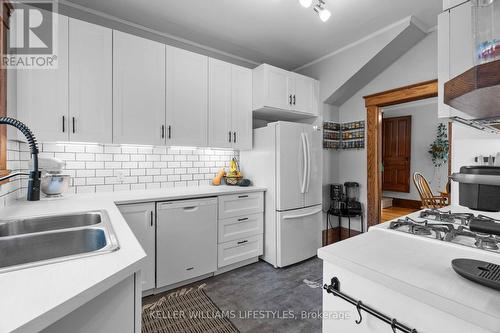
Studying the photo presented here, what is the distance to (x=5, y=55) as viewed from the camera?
174cm

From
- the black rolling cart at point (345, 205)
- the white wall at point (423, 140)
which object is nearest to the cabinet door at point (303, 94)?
the black rolling cart at point (345, 205)

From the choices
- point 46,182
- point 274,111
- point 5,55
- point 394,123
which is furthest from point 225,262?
point 394,123

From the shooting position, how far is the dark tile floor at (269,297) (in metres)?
1.83

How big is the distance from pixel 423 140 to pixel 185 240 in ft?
20.1

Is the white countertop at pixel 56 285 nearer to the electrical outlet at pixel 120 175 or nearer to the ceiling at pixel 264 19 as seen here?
the electrical outlet at pixel 120 175

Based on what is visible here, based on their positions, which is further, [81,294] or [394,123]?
[394,123]

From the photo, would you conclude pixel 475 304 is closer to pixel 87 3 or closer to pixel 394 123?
pixel 87 3

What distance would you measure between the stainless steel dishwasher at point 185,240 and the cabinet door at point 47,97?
1.05 metres

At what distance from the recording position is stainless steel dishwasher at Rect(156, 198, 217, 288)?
2215mm

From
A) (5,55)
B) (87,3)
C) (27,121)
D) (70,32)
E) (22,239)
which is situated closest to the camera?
(22,239)

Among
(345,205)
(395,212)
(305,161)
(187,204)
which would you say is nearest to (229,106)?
(305,161)

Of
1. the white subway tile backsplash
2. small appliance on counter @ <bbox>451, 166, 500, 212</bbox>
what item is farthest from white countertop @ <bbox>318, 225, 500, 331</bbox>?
the white subway tile backsplash

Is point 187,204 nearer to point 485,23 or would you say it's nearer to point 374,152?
point 485,23

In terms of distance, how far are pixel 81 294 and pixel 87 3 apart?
2883 mm
